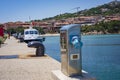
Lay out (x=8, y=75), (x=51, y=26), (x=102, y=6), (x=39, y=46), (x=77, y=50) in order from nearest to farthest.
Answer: (x=77, y=50) → (x=8, y=75) → (x=39, y=46) → (x=51, y=26) → (x=102, y=6)

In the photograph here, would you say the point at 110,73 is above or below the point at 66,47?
below

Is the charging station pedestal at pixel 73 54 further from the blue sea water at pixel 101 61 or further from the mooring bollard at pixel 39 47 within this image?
the mooring bollard at pixel 39 47

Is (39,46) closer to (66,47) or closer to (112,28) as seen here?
(66,47)

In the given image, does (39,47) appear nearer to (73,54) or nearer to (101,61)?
(101,61)

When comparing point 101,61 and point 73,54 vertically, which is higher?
point 73,54


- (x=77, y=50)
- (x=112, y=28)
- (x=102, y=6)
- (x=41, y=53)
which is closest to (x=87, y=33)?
(x=112, y=28)

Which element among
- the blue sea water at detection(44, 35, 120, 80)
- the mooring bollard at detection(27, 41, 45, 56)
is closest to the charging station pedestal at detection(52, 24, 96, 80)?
the blue sea water at detection(44, 35, 120, 80)

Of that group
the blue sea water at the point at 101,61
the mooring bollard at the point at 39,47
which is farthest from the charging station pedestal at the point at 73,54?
the mooring bollard at the point at 39,47

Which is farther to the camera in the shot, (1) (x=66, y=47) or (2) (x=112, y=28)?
(2) (x=112, y=28)

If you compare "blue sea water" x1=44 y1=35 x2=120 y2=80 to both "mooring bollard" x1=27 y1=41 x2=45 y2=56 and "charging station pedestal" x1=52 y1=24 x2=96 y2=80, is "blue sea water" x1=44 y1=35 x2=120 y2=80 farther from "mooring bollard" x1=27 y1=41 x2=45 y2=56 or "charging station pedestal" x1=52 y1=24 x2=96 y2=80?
"charging station pedestal" x1=52 y1=24 x2=96 y2=80

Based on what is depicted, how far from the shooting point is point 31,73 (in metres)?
12.6

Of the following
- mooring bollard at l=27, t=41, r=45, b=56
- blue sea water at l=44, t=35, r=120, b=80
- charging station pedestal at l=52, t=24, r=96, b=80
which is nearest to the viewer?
charging station pedestal at l=52, t=24, r=96, b=80

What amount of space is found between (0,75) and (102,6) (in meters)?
190

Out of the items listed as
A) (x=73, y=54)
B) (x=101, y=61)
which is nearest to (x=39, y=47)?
(x=101, y=61)
